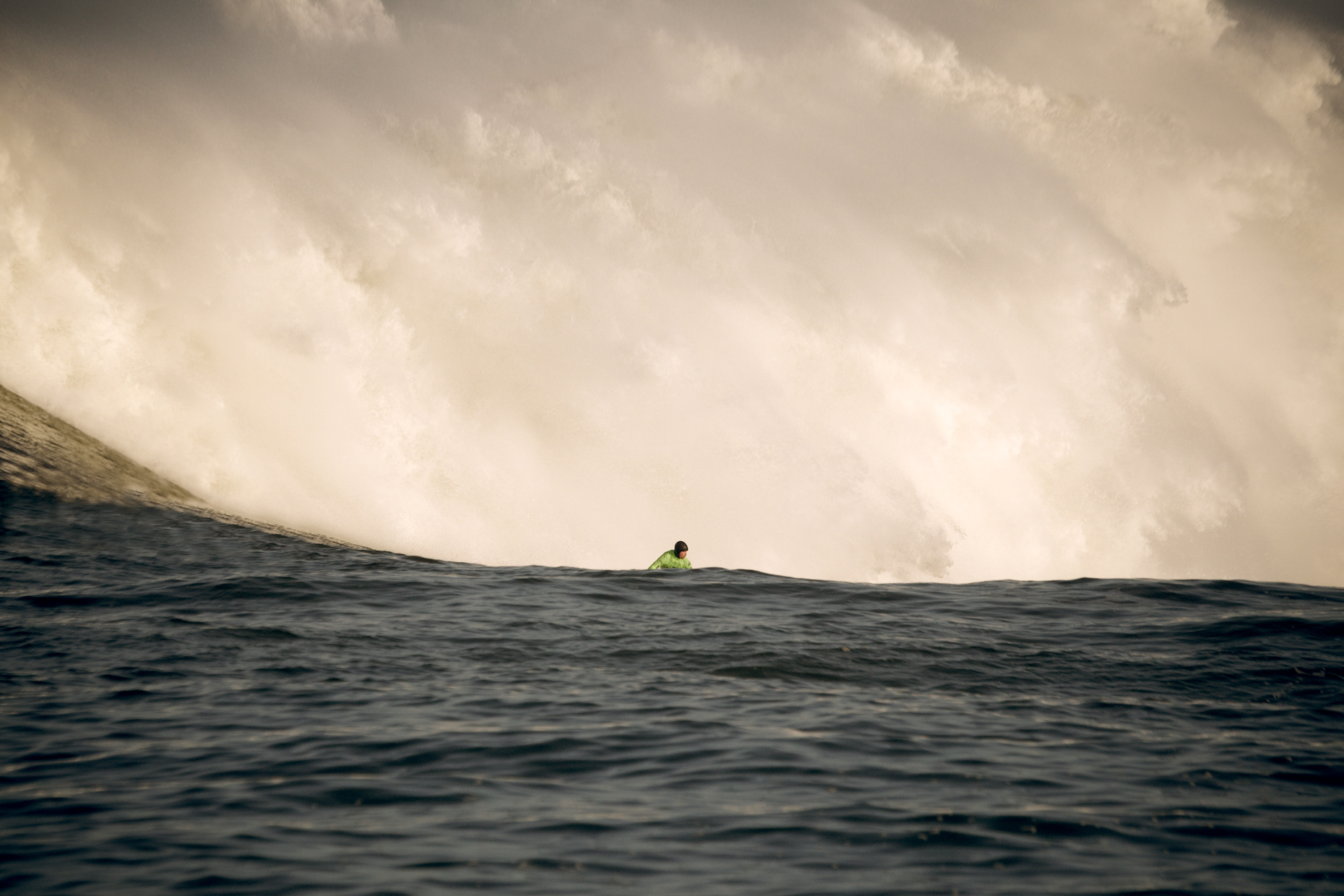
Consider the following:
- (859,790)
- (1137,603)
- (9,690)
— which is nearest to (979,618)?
(1137,603)

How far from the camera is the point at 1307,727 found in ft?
28.7

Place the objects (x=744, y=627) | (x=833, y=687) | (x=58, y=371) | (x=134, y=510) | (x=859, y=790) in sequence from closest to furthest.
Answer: (x=859, y=790), (x=833, y=687), (x=744, y=627), (x=134, y=510), (x=58, y=371)

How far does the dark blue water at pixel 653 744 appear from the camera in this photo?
18.0 ft

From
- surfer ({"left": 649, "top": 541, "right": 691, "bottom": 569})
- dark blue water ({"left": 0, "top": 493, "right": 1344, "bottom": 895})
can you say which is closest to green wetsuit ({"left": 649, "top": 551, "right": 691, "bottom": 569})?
surfer ({"left": 649, "top": 541, "right": 691, "bottom": 569})

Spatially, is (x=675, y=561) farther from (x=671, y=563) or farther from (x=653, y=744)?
(x=653, y=744)

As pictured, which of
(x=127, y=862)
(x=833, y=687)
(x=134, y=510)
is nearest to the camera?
(x=127, y=862)

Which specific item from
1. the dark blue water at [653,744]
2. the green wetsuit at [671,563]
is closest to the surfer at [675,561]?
the green wetsuit at [671,563]

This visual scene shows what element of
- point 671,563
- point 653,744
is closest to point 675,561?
point 671,563

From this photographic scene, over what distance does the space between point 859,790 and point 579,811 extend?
2072 mm

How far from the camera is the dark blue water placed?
548 cm

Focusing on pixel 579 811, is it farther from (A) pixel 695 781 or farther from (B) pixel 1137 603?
(B) pixel 1137 603

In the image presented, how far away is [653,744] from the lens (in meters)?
7.72

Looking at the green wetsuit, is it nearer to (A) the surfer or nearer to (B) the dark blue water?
(A) the surfer

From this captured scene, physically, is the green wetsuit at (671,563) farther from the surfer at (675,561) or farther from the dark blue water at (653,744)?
the dark blue water at (653,744)
